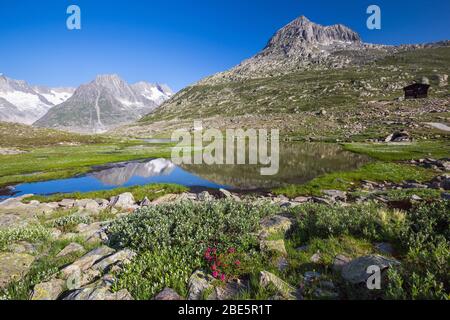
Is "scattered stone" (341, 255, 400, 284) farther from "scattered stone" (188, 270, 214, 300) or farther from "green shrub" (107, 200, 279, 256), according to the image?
"scattered stone" (188, 270, 214, 300)

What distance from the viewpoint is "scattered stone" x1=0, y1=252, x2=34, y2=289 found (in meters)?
6.98

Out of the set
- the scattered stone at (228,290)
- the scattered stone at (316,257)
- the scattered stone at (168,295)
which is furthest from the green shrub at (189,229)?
the scattered stone at (316,257)

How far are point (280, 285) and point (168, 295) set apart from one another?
8.33 feet

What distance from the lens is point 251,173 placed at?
41438 millimetres

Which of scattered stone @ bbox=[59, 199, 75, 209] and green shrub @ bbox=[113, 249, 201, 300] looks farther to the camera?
scattered stone @ bbox=[59, 199, 75, 209]

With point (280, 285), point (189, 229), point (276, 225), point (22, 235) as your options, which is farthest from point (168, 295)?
point (22, 235)

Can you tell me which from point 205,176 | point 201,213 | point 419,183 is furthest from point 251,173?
point 201,213

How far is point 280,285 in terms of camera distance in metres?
5.71

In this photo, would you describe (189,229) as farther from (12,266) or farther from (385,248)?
(385,248)

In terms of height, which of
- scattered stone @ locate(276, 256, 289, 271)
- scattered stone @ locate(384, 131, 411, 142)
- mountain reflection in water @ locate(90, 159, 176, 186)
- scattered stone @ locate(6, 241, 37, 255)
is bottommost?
mountain reflection in water @ locate(90, 159, 176, 186)


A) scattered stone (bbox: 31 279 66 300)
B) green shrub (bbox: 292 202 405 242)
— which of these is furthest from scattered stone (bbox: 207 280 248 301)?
scattered stone (bbox: 31 279 66 300)

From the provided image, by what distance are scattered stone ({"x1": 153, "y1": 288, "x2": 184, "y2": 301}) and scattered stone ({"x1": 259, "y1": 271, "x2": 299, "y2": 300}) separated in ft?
6.31
